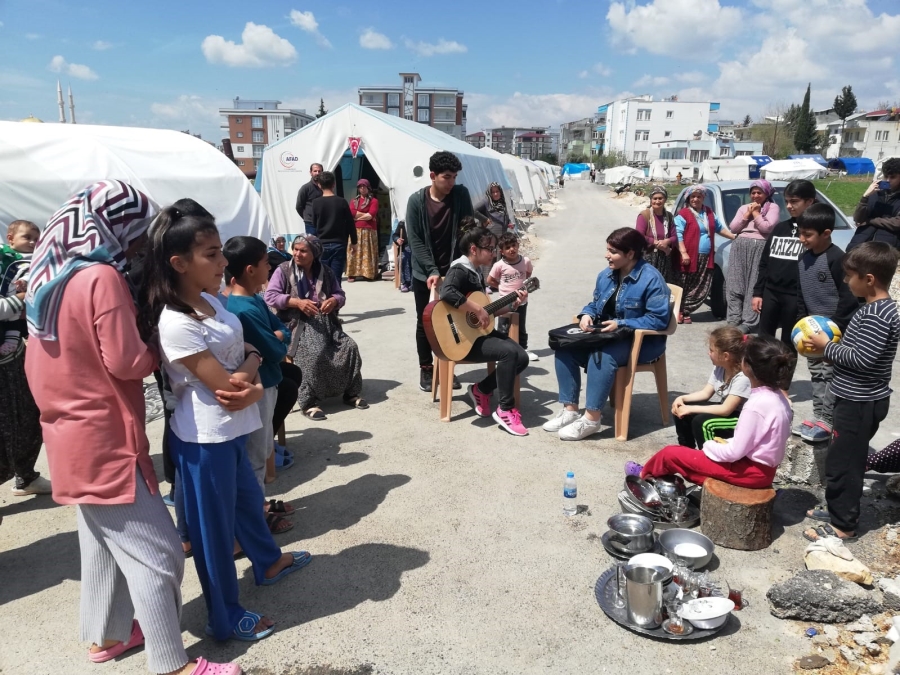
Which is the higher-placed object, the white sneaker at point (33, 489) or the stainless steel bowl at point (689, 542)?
the stainless steel bowl at point (689, 542)

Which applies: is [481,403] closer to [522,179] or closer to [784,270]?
[784,270]

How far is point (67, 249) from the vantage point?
200cm

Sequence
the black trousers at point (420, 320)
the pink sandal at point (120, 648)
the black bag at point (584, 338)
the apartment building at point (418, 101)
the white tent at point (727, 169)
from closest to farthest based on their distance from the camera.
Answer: the pink sandal at point (120, 648), the black bag at point (584, 338), the black trousers at point (420, 320), the white tent at point (727, 169), the apartment building at point (418, 101)

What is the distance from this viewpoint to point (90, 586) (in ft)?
7.68

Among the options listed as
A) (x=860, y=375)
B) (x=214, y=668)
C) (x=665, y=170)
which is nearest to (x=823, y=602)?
(x=860, y=375)

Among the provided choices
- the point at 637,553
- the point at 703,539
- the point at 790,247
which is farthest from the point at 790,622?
the point at 790,247

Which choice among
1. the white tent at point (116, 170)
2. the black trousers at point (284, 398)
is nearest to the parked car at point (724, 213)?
the black trousers at point (284, 398)

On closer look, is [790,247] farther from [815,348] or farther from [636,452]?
[636,452]

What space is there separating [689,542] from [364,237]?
31.7ft

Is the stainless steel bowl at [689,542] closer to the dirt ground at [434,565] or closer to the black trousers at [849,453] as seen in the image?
the dirt ground at [434,565]

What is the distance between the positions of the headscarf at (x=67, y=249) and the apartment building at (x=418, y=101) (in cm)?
9900

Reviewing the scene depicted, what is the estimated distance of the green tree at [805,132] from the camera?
7700cm

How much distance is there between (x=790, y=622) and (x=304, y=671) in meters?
2.15

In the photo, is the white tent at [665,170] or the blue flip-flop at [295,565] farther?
the white tent at [665,170]
